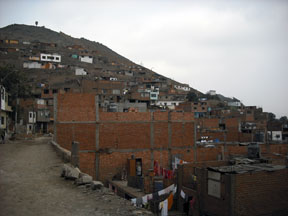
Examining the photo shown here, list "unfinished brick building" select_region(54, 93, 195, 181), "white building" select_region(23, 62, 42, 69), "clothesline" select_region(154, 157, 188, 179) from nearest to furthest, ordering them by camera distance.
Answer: "clothesline" select_region(154, 157, 188, 179), "unfinished brick building" select_region(54, 93, 195, 181), "white building" select_region(23, 62, 42, 69)

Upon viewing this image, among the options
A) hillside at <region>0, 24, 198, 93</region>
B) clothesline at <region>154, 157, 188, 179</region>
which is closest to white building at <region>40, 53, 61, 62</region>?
hillside at <region>0, 24, 198, 93</region>

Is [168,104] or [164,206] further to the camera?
[168,104]

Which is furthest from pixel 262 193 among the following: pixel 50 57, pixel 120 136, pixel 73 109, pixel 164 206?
pixel 50 57

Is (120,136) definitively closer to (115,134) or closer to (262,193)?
(115,134)

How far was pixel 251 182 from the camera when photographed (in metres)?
11.9

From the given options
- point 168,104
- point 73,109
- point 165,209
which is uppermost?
point 168,104

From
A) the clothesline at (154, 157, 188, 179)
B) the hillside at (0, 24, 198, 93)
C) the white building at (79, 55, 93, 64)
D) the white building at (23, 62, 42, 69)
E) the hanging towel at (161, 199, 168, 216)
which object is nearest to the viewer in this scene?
the hanging towel at (161, 199, 168, 216)

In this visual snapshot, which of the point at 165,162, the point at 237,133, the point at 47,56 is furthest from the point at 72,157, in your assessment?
the point at 47,56

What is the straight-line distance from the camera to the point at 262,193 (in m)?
12.1

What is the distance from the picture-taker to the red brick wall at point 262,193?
11.6 metres

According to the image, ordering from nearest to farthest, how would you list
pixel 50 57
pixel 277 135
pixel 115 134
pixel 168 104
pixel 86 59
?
pixel 115 134 → pixel 277 135 → pixel 168 104 → pixel 50 57 → pixel 86 59

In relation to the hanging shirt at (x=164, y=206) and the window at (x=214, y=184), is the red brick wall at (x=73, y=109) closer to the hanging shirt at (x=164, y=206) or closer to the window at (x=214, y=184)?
the hanging shirt at (x=164, y=206)

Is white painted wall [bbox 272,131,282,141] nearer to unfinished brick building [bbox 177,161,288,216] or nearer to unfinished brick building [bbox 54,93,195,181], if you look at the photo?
unfinished brick building [bbox 54,93,195,181]

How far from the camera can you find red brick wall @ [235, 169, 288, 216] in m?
11.6
